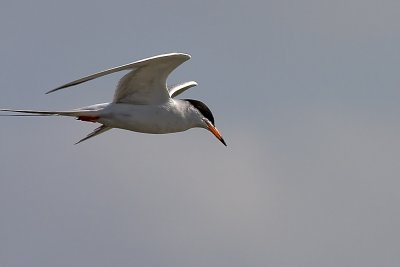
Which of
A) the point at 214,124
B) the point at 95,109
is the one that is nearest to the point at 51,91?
the point at 95,109

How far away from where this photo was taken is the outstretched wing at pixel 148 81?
16.3m

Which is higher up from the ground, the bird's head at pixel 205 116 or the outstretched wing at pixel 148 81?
the outstretched wing at pixel 148 81

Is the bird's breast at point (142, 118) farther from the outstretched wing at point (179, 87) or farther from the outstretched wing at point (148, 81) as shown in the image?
the outstretched wing at point (179, 87)

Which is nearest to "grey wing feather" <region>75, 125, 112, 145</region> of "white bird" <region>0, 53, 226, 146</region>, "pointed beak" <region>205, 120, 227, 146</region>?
"white bird" <region>0, 53, 226, 146</region>

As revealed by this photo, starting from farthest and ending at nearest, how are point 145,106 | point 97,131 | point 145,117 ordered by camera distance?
point 97,131, point 145,106, point 145,117

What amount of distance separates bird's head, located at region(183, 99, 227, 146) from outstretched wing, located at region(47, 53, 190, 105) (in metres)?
1.14

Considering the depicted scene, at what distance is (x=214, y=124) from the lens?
64.1 feet

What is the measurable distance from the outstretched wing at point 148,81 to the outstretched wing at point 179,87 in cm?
265

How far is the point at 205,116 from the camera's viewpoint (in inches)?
749

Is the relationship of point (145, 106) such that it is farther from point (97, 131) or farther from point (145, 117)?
point (97, 131)

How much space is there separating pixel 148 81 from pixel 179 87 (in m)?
3.34

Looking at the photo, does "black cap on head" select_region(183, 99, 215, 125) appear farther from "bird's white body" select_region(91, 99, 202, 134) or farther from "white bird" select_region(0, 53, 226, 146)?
"bird's white body" select_region(91, 99, 202, 134)

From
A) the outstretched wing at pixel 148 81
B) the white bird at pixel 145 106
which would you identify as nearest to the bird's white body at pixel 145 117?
the white bird at pixel 145 106

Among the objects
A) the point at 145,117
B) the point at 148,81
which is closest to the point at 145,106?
the point at 145,117
